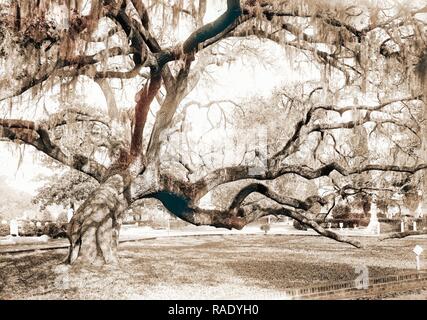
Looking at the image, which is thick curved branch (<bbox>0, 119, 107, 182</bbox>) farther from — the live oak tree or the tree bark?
the tree bark

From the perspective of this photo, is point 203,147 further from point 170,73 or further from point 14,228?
point 14,228

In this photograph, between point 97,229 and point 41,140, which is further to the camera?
point 41,140

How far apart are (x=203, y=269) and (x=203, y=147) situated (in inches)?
86.8

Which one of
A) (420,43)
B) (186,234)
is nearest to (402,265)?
(420,43)

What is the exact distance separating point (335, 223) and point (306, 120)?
10.6 feet

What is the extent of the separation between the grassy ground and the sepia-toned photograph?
0.10 feet

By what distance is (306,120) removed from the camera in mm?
5383

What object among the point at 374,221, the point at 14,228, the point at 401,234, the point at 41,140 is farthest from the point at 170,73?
the point at 374,221

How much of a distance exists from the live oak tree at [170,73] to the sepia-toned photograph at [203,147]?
21 mm

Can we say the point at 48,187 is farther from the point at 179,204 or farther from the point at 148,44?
the point at 148,44

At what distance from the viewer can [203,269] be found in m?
5.14

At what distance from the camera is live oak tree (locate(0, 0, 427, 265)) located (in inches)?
150

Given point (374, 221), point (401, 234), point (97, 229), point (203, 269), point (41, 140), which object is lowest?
point (203, 269)

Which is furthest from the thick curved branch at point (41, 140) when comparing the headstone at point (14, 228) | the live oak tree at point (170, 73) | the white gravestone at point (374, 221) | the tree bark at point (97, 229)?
the white gravestone at point (374, 221)
